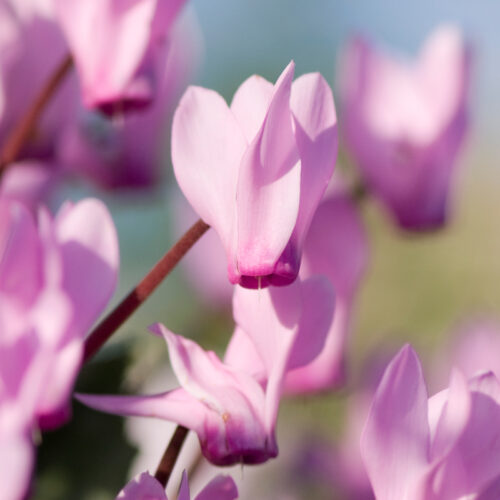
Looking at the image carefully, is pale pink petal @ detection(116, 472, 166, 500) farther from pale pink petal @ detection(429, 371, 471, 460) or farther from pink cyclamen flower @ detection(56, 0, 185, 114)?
pink cyclamen flower @ detection(56, 0, 185, 114)

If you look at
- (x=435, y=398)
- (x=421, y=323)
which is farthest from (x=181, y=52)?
(x=421, y=323)

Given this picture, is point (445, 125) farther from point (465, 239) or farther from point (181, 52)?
point (465, 239)

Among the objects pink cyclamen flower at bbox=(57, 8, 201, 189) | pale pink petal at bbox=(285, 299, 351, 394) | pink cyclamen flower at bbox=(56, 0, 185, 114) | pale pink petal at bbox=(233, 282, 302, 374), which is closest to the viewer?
pale pink petal at bbox=(233, 282, 302, 374)

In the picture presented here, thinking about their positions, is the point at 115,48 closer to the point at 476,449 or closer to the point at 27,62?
the point at 27,62

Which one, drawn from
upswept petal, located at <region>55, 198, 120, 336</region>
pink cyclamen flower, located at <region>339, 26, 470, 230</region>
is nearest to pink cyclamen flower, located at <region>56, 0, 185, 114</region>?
upswept petal, located at <region>55, 198, 120, 336</region>

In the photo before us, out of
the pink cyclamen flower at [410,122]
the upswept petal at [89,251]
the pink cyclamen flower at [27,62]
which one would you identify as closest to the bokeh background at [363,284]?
the pink cyclamen flower at [410,122]


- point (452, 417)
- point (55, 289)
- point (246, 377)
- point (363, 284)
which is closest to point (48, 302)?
point (55, 289)
